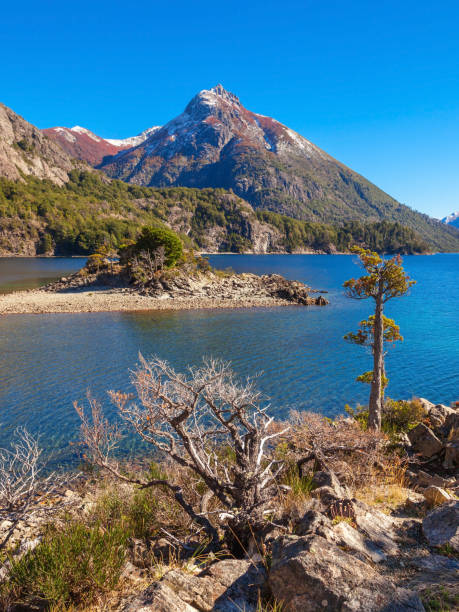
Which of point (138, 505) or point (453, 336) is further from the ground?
point (138, 505)

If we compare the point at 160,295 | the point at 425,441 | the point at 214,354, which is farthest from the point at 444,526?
the point at 160,295

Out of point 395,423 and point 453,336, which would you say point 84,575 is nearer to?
point 395,423

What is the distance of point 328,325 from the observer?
41000 millimetres

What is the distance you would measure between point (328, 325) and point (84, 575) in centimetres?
3882

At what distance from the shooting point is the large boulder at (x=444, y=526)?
16.8 feet

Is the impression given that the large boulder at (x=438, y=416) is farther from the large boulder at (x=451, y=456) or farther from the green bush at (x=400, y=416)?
the large boulder at (x=451, y=456)

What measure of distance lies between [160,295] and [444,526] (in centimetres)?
5137

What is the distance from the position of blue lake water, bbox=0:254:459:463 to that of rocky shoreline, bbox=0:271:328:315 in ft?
12.5

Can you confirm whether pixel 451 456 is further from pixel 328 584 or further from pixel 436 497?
pixel 328 584

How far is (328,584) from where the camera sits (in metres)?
3.67

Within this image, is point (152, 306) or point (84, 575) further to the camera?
point (152, 306)

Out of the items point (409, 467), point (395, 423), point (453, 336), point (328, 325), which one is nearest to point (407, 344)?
point (453, 336)

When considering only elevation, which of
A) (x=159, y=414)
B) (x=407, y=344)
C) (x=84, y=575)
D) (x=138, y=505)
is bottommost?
(x=407, y=344)

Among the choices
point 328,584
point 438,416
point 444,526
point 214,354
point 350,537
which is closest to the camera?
point 328,584
